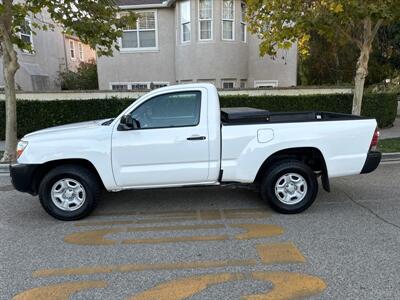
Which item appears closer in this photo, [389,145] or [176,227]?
[176,227]

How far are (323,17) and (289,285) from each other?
696 centimetres

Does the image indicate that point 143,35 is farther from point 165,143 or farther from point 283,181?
point 283,181

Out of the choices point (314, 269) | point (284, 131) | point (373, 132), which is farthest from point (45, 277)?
point (373, 132)

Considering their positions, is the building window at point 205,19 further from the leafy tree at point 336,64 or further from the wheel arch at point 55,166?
the wheel arch at point 55,166

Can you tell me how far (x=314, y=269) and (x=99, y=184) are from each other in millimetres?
3032

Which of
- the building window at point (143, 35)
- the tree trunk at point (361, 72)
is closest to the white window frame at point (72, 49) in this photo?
the building window at point (143, 35)

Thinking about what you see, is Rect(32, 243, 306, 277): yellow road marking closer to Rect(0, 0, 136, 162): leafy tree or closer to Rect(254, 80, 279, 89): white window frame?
Rect(0, 0, 136, 162): leafy tree

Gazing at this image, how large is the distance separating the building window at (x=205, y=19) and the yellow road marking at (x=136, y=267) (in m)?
12.7

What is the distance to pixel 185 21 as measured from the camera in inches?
592

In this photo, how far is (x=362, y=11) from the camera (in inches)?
281

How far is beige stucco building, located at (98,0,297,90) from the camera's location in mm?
14648

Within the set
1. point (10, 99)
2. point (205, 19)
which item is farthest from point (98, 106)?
point (205, 19)

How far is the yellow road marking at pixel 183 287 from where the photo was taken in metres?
2.97

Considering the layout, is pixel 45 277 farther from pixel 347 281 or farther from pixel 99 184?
pixel 347 281
